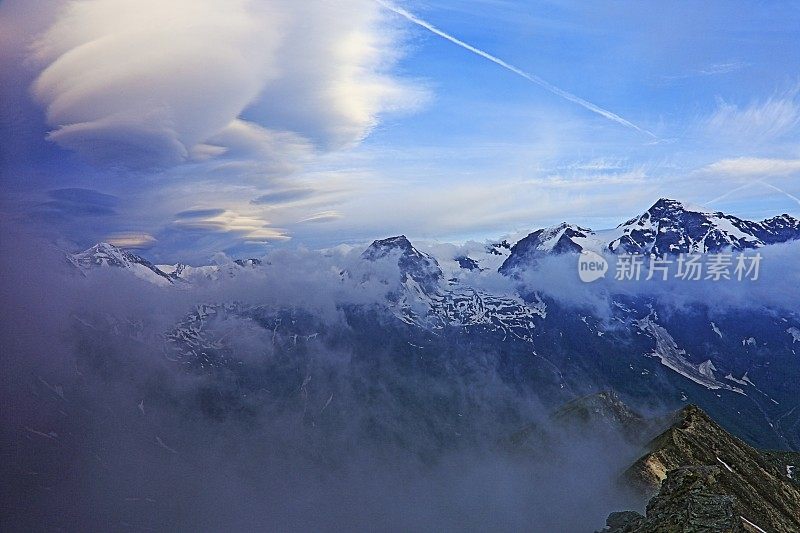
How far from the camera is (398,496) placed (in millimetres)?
175000

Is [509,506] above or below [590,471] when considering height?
below

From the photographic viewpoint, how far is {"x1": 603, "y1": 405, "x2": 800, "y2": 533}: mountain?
66.5 ft

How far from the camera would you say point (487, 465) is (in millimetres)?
141875

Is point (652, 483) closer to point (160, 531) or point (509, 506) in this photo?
point (509, 506)

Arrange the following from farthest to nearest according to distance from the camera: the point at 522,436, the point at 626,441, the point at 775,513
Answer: the point at 522,436 < the point at 626,441 < the point at 775,513

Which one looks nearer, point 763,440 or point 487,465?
point 487,465

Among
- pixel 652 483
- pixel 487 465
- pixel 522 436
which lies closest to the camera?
pixel 652 483

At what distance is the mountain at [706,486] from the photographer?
66.5 ft

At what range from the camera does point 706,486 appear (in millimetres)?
23531

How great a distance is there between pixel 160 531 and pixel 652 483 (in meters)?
188

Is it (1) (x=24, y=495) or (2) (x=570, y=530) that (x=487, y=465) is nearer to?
(2) (x=570, y=530)

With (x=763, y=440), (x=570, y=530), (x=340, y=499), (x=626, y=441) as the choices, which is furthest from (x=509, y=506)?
(x=763, y=440)

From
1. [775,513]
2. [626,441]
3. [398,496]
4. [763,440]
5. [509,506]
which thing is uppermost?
[775,513]

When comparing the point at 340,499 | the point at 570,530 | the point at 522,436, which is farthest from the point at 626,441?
the point at 340,499
